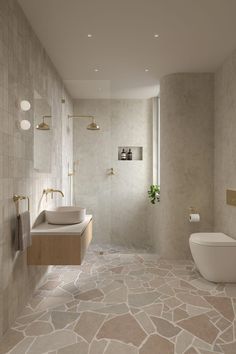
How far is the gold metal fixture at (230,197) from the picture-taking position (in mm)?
3098

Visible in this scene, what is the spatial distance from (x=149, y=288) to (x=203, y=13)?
8.49ft

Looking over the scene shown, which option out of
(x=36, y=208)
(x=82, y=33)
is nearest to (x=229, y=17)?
(x=82, y=33)

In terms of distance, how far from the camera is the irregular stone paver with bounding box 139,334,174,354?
1831 millimetres

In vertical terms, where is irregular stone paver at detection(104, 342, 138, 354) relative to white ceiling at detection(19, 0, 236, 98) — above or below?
below

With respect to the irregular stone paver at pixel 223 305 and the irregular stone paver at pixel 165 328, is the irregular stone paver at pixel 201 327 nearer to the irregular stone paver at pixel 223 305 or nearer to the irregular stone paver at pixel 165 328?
the irregular stone paver at pixel 165 328

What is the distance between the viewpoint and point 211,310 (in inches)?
93.5

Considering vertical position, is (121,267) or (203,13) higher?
(203,13)

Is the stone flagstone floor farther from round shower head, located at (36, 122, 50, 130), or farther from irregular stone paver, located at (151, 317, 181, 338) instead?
round shower head, located at (36, 122, 50, 130)

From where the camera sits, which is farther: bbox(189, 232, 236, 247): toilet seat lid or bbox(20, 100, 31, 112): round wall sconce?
bbox(189, 232, 236, 247): toilet seat lid

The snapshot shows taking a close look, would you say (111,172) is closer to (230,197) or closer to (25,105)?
(230,197)

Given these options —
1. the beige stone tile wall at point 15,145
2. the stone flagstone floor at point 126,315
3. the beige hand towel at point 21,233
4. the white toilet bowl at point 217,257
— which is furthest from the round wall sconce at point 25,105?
the white toilet bowl at point 217,257

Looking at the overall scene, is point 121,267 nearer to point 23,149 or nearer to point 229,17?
point 23,149

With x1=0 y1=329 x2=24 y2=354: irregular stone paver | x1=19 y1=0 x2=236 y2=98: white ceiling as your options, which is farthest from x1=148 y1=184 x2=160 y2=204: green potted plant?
x1=0 y1=329 x2=24 y2=354: irregular stone paver

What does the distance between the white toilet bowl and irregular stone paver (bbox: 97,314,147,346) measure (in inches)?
42.8
